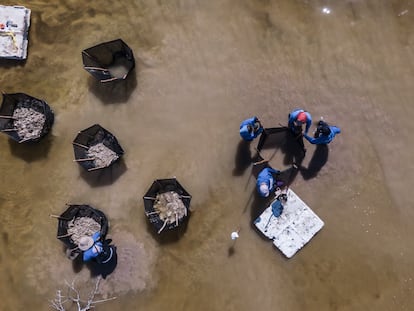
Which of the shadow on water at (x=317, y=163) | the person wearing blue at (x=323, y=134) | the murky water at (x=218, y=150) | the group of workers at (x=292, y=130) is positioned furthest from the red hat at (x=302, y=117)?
the shadow on water at (x=317, y=163)

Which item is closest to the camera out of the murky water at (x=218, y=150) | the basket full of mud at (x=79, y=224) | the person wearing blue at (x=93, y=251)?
the person wearing blue at (x=93, y=251)

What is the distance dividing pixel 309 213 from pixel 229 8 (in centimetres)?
438

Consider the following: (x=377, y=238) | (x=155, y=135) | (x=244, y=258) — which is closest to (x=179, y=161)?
(x=155, y=135)

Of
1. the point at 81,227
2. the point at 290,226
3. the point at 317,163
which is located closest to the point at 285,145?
the point at 317,163

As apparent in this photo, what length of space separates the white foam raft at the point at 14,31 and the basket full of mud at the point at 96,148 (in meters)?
2.12

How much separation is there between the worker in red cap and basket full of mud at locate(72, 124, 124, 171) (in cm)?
331

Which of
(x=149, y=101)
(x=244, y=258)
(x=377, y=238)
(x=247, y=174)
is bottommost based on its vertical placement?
(x=244, y=258)

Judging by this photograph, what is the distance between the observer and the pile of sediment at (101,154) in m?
7.32

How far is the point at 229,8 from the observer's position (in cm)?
754

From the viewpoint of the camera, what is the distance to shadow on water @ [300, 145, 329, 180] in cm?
738

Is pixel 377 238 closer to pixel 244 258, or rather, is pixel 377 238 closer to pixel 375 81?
pixel 244 258

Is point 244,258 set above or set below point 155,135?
below

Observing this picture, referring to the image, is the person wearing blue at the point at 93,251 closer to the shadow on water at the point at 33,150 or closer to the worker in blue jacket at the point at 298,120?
the shadow on water at the point at 33,150

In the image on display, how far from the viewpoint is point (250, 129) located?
22.9 feet
